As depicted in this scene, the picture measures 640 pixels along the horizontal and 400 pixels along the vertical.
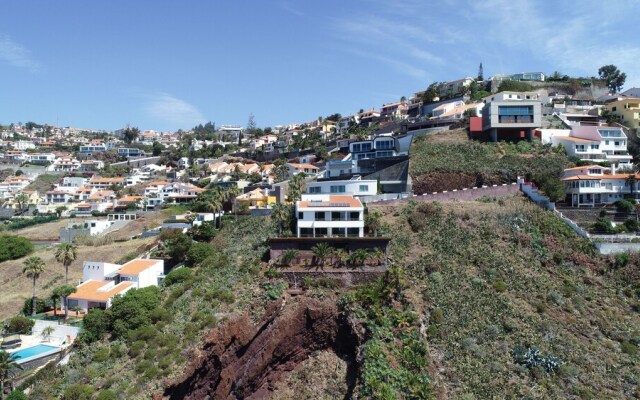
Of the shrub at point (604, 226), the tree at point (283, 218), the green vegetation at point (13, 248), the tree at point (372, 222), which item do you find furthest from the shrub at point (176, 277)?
the shrub at point (604, 226)

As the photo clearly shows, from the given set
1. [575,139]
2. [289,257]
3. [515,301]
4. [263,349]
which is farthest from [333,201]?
[575,139]

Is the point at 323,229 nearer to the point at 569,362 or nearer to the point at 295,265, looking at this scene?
the point at 295,265

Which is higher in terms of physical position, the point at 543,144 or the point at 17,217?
the point at 543,144

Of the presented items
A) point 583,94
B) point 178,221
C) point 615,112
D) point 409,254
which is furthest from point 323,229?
point 583,94

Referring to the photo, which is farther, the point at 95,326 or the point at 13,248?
the point at 13,248

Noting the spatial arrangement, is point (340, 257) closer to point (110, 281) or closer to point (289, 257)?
point (289, 257)
